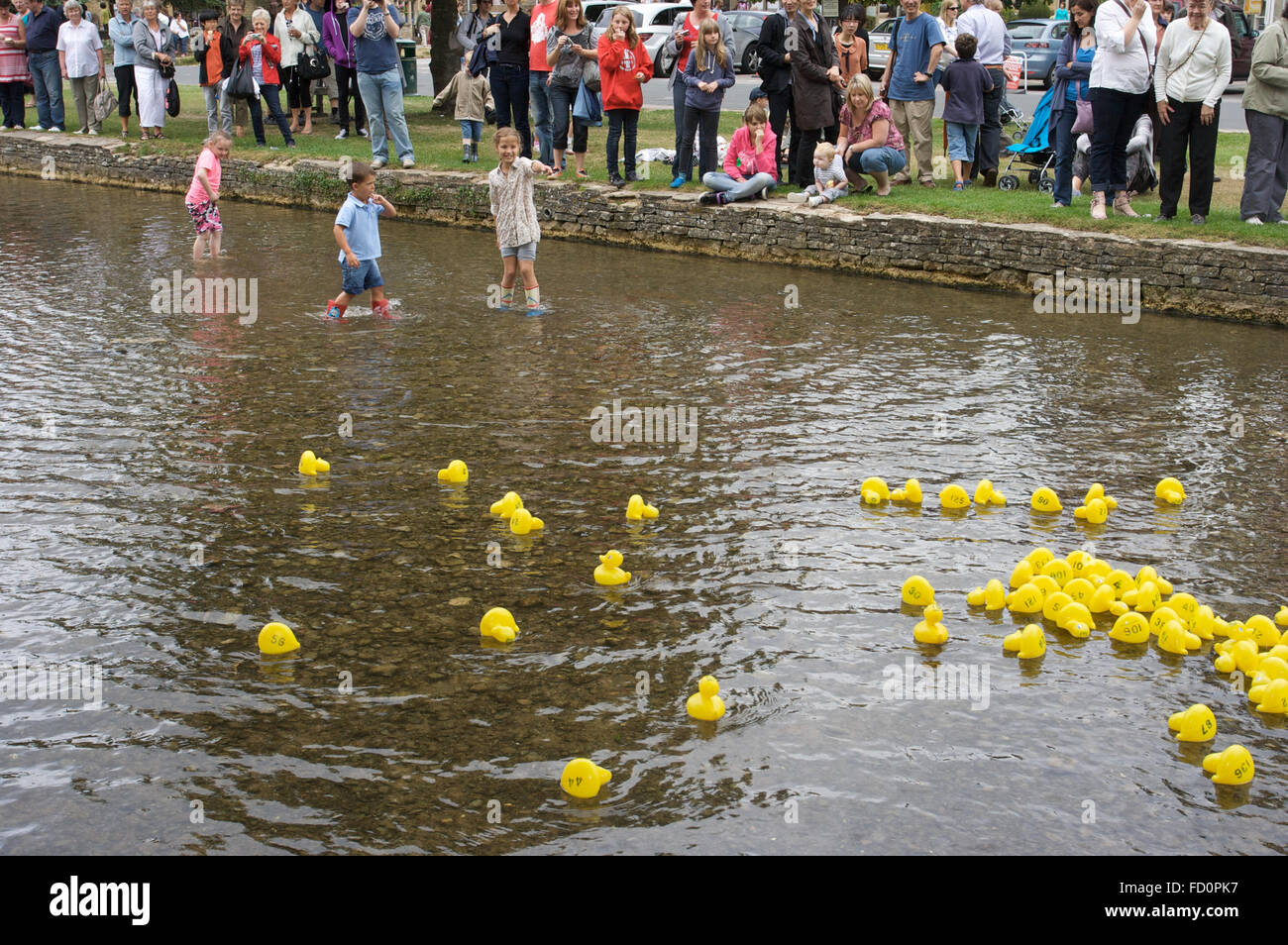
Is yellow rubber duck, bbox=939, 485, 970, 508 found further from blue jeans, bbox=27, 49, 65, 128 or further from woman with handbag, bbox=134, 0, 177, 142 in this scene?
blue jeans, bbox=27, 49, 65, 128

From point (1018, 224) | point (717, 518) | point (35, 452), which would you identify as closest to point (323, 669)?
point (717, 518)

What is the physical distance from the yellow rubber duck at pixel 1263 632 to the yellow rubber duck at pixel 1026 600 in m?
0.95

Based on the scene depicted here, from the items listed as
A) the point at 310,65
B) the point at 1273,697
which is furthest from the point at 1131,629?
the point at 310,65

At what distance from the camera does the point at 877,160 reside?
50.6ft

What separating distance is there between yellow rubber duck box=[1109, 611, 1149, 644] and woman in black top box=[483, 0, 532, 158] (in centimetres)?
1235

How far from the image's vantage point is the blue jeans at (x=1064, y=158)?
14.2 metres

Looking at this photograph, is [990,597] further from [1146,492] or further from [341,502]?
[341,502]

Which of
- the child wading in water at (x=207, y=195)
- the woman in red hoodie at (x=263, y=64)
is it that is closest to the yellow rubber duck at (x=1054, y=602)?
the child wading in water at (x=207, y=195)

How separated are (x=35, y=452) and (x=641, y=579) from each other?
4.41 meters

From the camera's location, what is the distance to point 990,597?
20.4ft

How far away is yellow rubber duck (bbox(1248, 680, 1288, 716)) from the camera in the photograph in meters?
5.31

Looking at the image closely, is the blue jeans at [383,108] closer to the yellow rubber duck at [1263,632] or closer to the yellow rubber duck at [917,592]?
the yellow rubber duck at [917,592]

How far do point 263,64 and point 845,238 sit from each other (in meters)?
11.4

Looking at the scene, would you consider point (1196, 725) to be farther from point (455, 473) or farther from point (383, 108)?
point (383, 108)
